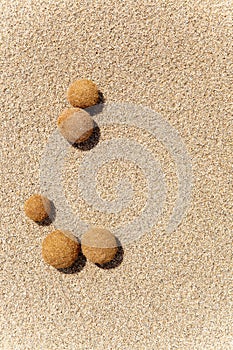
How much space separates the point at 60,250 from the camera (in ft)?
8.32

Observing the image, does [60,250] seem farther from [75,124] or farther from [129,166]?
[75,124]

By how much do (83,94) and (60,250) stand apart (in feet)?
4.41

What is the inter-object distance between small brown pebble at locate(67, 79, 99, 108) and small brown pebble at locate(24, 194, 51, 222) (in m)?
0.89

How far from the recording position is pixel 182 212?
108 inches

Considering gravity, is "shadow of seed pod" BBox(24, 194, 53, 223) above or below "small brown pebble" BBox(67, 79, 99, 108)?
below

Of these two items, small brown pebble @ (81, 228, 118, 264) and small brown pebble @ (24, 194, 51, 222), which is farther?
small brown pebble @ (24, 194, 51, 222)

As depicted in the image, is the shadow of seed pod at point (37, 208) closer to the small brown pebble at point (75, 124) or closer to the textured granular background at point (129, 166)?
the textured granular background at point (129, 166)

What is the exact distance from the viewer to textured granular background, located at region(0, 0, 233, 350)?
2.73 metres

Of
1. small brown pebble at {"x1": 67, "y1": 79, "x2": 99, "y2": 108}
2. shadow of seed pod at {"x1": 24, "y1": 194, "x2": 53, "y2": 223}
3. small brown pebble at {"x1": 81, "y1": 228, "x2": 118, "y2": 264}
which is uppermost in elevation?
small brown pebble at {"x1": 67, "y1": 79, "x2": 99, "y2": 108}

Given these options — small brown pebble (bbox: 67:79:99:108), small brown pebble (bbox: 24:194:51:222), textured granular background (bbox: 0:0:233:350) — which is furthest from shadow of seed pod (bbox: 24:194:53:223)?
small brown pebble (bbox: 67:79:99:108)

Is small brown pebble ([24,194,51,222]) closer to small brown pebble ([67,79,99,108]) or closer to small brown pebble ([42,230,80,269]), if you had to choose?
small brown pebble ([42,230,80,269])

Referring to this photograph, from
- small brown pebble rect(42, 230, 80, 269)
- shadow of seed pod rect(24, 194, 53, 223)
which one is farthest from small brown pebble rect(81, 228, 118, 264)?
shadow of seed pod rect(24, 194, 53, 223)

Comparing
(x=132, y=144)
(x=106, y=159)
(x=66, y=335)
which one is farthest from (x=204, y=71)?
(x=66, y=335)

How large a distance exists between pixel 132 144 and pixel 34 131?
913 mm
